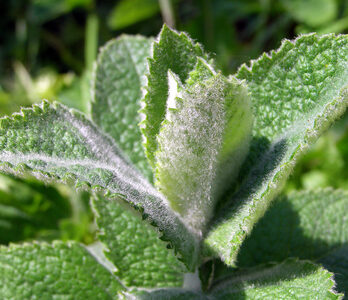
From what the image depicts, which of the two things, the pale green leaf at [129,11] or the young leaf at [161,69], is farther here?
the pale green leaf at [129,11]

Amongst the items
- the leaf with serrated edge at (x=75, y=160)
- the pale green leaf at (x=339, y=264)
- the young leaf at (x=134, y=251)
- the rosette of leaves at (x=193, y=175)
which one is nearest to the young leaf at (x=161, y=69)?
the rosette of leaves at (x=193, y=175)

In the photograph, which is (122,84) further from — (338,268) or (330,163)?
(330,163)

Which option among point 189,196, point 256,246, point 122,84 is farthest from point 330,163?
point 189,196

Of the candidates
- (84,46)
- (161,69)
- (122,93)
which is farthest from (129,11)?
(161,69)

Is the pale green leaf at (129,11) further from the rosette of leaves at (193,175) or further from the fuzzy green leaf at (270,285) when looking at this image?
the fuzzy green leaf at (270,285)

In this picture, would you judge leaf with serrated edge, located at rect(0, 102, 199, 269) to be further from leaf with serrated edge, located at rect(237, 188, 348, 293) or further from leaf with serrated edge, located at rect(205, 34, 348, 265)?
leaf with serrated edge, located at rect(237, 188, 348, 293)

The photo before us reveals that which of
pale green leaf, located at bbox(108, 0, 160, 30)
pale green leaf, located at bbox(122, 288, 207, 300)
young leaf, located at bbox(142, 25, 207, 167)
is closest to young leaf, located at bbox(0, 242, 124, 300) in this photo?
pale green leaf, located at bbox(122, 288, 207, 300)
